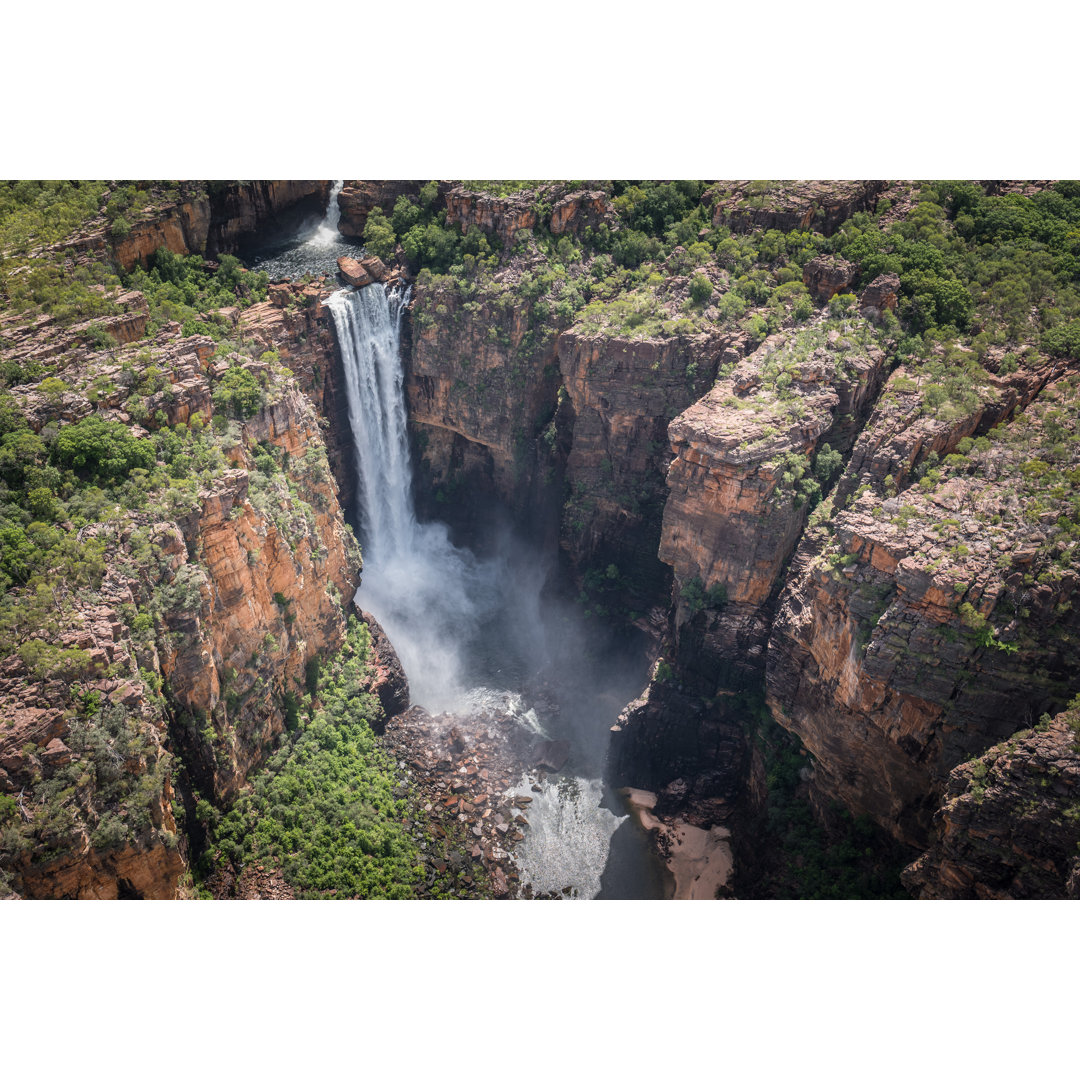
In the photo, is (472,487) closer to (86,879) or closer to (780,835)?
(780,835)

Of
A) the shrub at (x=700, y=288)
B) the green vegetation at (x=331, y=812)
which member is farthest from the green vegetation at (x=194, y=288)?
the shrub at (x=700, y=288)

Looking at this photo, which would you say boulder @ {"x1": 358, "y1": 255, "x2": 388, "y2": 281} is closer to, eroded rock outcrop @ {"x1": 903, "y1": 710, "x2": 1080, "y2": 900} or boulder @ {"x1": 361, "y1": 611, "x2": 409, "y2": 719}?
boulder @ {"x1": 361, "y1": 611, "x2": 409, "y2": 719}

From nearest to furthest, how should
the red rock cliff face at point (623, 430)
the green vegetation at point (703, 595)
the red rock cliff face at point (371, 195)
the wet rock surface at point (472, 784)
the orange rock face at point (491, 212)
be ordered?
the wet rock surface at point (472, 784) < the green vegetation at point (703, 595) < the red rock cliff face at point (623, 430) < the orange rock face at point (491, 212) < the red rock cliff face at point (371, 195)

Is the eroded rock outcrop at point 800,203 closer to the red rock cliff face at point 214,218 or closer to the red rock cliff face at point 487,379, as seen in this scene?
the red rock cliff face at point 487,379

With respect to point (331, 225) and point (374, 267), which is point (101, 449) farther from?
point (331, 225)

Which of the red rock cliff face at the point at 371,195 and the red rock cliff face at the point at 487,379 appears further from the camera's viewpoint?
the red rock cliff face at the point at 371,195

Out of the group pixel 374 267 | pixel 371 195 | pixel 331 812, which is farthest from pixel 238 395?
pixel 371 195
